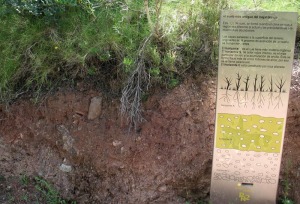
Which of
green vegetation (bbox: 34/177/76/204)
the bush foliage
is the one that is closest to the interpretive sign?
the bush foliage

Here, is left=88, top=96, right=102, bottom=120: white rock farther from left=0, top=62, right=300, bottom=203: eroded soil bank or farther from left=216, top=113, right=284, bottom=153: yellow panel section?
left=216, top=113, right=284, bottom=153: yellow panel section

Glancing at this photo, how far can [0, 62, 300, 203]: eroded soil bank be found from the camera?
2.66m

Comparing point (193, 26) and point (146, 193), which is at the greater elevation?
point (193, 26)

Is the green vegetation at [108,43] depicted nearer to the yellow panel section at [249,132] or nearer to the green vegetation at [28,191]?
the yellow panel section at [249,132]

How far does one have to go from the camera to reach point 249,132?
96.1 inches

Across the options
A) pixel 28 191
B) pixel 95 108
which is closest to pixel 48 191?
pixel 28 191

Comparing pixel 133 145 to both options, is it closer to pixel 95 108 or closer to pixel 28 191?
pixel 95 108

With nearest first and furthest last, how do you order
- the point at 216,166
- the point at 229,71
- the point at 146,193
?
1. the point at 229,71
2. the point at 216,166
3. the point at 146,193

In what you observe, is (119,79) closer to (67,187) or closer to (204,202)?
(67,187)

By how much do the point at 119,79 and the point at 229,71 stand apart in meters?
0.86

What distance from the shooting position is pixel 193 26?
2.78m

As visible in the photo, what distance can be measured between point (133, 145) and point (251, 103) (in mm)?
873

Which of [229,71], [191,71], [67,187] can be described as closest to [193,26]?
[191,71]

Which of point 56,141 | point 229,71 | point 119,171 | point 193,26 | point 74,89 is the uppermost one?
point 193,26
